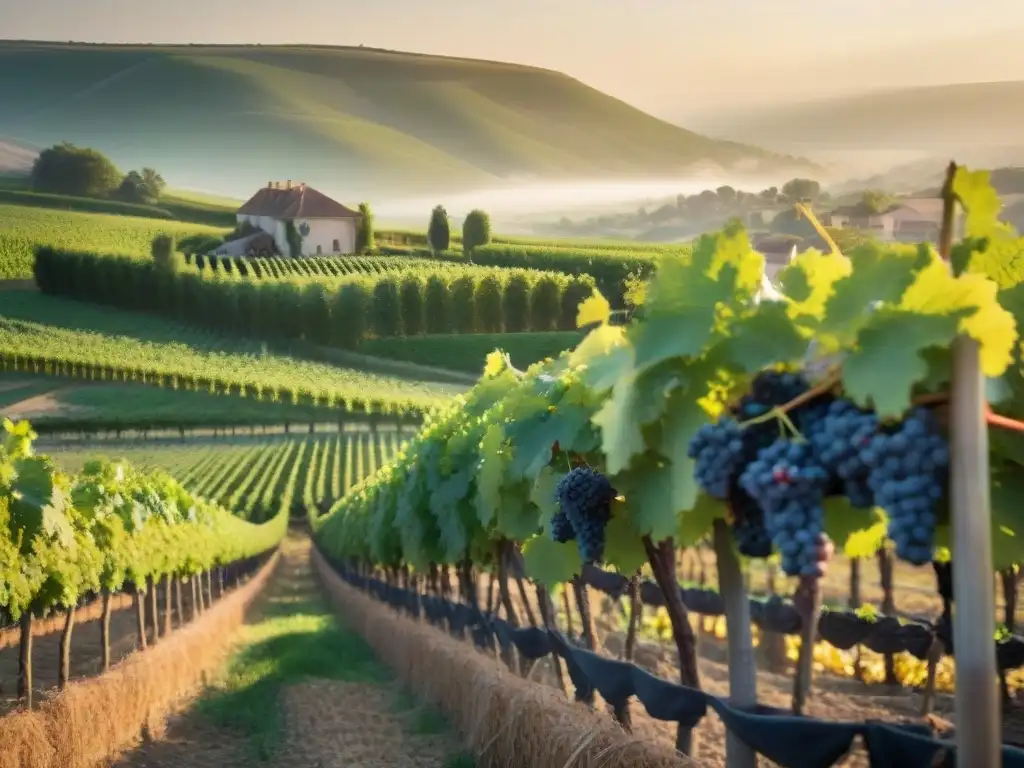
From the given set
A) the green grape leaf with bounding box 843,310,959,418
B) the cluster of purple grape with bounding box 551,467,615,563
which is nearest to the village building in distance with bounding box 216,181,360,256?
the cluster of purple grape with bounding box 551,467,615,563

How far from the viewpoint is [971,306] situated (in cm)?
96

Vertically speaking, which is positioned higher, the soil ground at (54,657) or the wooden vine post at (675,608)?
the wooden vine post at (675,608)

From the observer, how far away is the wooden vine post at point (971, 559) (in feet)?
3.18

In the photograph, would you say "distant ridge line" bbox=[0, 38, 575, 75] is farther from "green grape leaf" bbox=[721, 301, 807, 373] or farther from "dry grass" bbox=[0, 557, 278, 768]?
"green grape leaf" bbox=[721, 301, 807, 373]

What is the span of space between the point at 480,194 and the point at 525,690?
22.9ft

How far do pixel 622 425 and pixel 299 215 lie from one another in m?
8.15

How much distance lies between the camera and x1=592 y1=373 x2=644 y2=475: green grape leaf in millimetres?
1313

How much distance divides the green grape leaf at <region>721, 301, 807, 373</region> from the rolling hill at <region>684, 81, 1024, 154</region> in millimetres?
6147

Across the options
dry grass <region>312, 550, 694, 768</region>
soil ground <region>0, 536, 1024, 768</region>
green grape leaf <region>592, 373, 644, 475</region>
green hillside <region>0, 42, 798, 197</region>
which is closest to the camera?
green grape leaf <region>592, 373, 644, 475</region>

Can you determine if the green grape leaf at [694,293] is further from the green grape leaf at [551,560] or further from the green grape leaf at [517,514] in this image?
the green grape leaf at [517,514]

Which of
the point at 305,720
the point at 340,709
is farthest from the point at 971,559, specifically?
the point at 340,709

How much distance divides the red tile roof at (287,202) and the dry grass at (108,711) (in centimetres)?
411

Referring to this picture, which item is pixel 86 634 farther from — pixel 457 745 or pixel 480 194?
pixel 457 745

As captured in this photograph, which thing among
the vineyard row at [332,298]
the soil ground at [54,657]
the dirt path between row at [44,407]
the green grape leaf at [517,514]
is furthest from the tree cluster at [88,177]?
the green grape leaf at [517,514]
